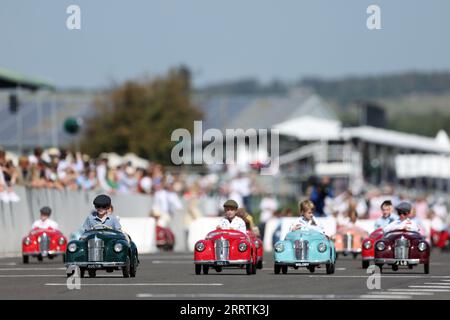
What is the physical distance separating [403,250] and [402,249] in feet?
0.09

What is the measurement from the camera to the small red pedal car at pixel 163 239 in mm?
46906

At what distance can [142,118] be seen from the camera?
401 ft

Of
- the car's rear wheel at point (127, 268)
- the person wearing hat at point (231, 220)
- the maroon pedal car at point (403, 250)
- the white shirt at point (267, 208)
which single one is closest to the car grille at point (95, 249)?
the car's rear wheel at point (127, 268)

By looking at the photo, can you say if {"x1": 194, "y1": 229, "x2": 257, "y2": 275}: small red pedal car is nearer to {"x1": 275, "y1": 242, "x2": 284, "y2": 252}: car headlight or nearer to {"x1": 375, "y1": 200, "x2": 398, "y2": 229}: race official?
{"x1": 275, "y1": 242, "x2": 284, "y2": 252}: car headlight

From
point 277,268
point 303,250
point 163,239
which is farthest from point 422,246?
point 163,239

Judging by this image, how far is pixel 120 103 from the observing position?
4847 inches

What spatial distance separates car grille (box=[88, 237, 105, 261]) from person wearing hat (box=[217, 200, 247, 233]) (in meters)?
3.39

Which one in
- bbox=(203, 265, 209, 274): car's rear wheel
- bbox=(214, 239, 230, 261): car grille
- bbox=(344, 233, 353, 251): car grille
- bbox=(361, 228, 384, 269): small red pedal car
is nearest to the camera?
bbox=(214, 239, 230, 261): car grille

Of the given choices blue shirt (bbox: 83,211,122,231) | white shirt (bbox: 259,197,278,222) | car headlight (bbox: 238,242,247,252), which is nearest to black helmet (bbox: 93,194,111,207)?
blue shirt (bbox: 83,211,122,231)

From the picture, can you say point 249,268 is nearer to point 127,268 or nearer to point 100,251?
point 127,268

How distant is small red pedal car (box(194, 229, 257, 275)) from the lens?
26.9m

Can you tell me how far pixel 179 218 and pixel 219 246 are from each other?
88.8 ft

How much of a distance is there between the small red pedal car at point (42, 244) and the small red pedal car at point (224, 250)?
24.5 feet
